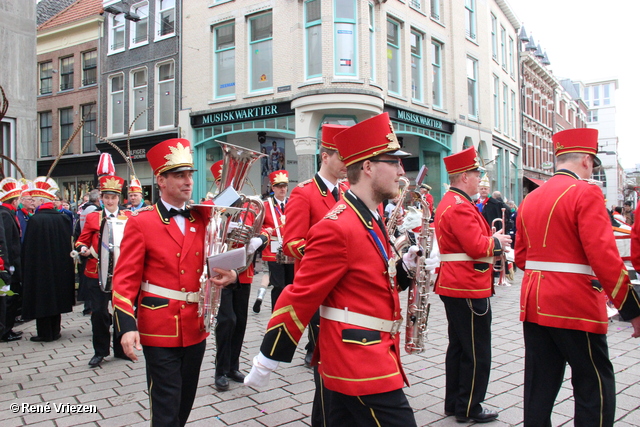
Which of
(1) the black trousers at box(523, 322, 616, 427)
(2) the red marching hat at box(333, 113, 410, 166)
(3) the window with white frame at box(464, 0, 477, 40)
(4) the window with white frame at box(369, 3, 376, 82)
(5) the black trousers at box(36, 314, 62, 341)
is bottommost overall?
(5) the black trousers at box(36, 314, 62, 341)

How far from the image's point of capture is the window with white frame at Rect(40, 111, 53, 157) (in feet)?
84.6

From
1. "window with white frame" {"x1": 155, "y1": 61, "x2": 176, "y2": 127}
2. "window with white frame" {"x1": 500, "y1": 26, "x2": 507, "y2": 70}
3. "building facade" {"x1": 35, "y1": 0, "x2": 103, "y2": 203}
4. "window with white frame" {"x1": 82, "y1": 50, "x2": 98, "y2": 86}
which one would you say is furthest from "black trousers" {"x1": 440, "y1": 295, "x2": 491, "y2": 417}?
"window with white frame" {"x1": 500, "y1": 26, "x2": 507, "y2": 70}

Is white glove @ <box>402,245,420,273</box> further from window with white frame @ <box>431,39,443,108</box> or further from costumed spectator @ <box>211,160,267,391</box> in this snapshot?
window with white frame @ <box>431,39,443,108</box>

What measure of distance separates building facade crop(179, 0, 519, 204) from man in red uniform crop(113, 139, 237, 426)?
11.8 meters

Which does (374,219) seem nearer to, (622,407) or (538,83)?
(622,407)

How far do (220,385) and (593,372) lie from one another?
3.25 metres

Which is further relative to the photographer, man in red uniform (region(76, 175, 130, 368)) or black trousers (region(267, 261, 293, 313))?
black trousers (region(267, 261, 293, 313))

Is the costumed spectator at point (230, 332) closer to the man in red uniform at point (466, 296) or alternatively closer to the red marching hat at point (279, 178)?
the man in red uniform at point (466, 296)

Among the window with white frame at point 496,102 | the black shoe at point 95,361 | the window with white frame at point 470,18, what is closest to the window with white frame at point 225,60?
the window with white frame at point 470,18

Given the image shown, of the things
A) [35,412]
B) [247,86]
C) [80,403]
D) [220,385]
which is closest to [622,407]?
[220,385]

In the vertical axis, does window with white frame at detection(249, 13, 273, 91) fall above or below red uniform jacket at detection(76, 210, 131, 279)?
above

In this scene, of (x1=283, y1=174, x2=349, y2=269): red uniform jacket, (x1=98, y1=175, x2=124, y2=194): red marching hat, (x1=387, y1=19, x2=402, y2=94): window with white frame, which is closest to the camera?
(x1=283, y1=174, x2=349, y2=269): red uniform jacket

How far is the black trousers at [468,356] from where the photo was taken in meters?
4.07

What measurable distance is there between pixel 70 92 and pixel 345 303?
86.4 feet
